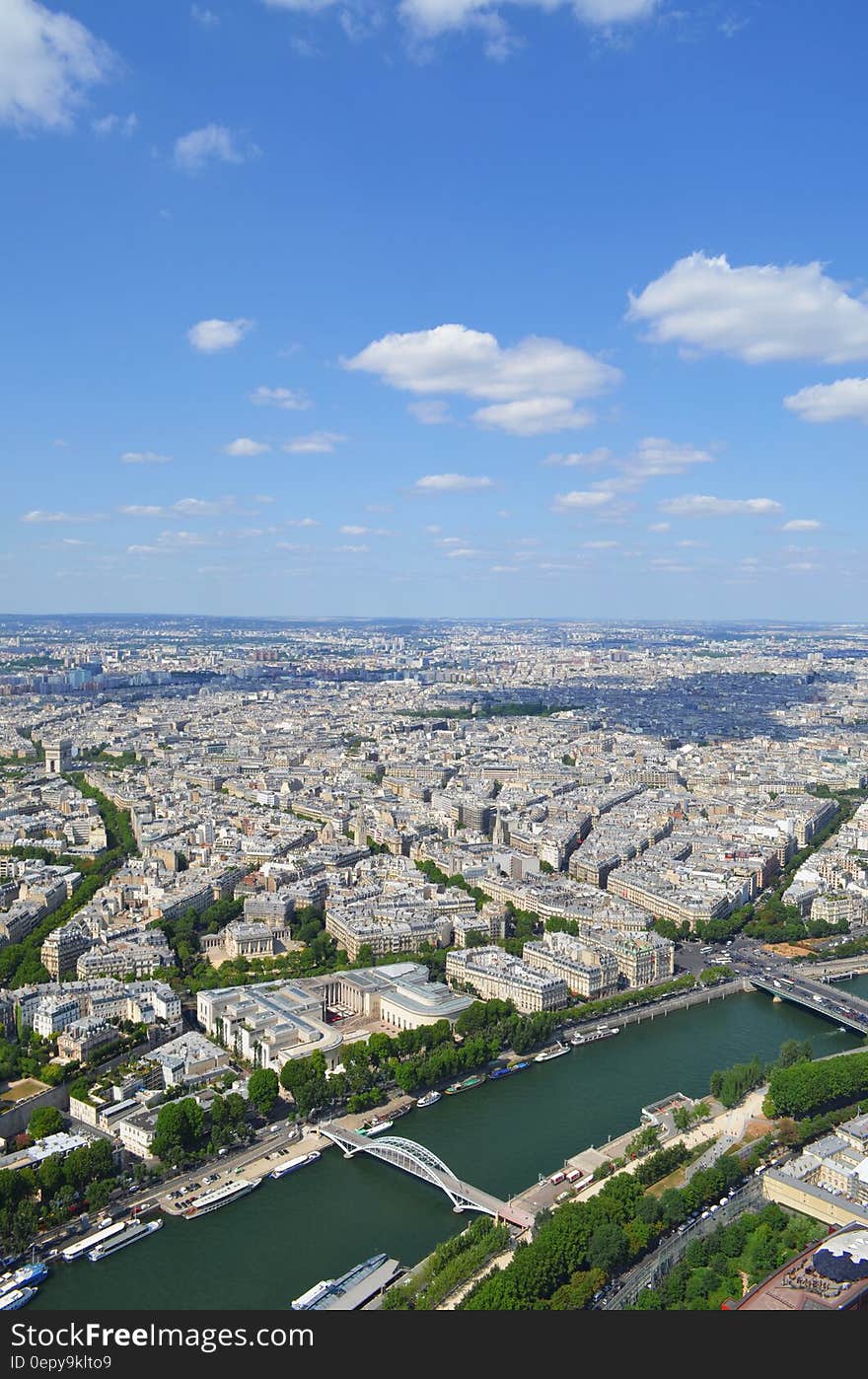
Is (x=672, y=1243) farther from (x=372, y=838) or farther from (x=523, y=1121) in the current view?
(x=372, y=838)

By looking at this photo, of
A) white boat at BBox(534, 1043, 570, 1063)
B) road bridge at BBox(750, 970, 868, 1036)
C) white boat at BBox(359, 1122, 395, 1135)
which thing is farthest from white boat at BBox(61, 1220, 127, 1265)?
road bridge at BBox(750, 970, 868, 1036)

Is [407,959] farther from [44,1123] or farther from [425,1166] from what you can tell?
[44,1123]

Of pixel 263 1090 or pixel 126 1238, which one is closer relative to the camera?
pixel 126 1238

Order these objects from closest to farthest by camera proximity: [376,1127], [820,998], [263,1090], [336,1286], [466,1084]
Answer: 1. [336,1286]
2. [376,1127]
3. [263,1090]
4. [466,1084]
5. [820,998]

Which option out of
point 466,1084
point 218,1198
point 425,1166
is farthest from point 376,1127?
point 218,1198

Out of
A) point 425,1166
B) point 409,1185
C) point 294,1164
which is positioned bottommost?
point 409,1185

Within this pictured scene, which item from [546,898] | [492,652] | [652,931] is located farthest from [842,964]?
[492,652]
